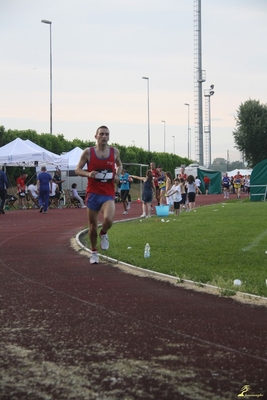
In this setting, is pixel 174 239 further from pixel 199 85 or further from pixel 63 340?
pixel 199 85

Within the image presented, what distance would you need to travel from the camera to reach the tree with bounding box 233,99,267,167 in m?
69.4

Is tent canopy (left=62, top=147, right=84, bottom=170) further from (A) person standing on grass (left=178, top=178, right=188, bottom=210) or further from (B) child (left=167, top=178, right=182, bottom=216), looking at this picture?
(B) child (left=167, top=178, right=182, bottom=216)

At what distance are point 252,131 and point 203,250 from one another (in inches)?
2283

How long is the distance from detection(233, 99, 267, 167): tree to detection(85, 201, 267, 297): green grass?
1964 inches

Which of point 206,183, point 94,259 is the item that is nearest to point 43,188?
point 94,259

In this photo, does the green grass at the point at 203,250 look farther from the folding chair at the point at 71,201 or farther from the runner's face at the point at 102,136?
the folding chair at the point at 71,201

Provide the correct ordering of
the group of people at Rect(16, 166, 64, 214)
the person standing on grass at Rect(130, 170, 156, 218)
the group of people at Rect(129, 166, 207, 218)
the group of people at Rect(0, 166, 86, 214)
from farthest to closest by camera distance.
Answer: the group of people at Rect(16, 166, 64, 214)
the group of people at Rect(0, 166, 86, 214)
the group of people at Rect(129, 166, 207, 218)
the person standing on grass at Rect(130, 170, 156, 218)

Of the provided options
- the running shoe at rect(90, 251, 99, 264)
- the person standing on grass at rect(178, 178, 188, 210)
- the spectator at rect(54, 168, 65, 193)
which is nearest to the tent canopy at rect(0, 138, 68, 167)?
the spectator at rect(54, 168, 65, 193)

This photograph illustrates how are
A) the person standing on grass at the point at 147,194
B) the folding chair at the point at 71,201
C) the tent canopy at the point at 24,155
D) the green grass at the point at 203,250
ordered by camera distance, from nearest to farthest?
the green grass at the point at 203,250 → the person standing on grass at the point at 147,194 → the tent canopy at the point at 24,155 → the folding chair at the point at 71,201

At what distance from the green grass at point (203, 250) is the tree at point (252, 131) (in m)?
49.9

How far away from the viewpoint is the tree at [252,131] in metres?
69.4

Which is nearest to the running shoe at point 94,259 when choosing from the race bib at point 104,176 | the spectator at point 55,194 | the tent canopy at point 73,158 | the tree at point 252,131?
the race bib at point 104,176

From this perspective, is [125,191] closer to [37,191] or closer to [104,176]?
[37,191]

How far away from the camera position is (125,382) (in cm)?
460
